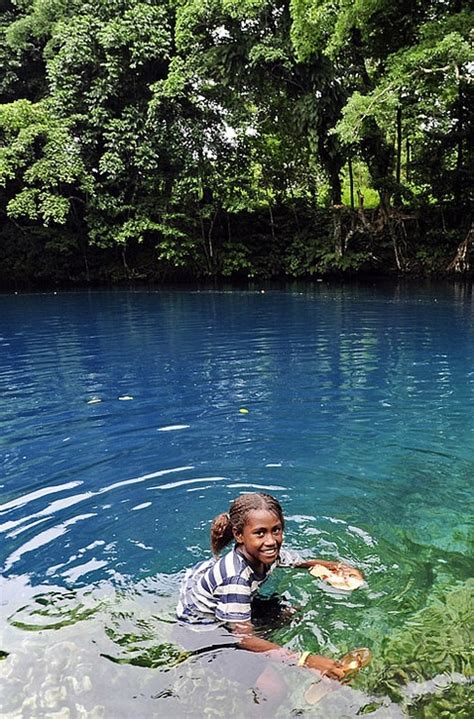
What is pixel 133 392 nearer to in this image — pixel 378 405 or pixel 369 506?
pixel 378 405

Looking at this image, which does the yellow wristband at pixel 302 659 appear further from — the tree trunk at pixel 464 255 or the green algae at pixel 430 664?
the tree trunk at pixel 464 255

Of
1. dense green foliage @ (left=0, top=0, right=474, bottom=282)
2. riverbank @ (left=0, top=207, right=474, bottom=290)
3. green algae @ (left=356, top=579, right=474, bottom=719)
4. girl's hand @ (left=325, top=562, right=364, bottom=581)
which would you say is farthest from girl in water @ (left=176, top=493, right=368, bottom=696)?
riverbank @ (left=0, top=207, right=474, bottom=290)

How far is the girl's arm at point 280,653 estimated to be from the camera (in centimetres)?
275

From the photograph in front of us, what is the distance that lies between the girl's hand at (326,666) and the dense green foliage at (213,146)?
1711cm

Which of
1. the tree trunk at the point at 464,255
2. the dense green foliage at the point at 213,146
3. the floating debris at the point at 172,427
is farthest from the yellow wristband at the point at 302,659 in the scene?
the tree trunk at the point at 464,255

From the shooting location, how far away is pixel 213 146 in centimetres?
2411

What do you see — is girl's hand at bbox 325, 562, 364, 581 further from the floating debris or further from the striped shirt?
the floating debris

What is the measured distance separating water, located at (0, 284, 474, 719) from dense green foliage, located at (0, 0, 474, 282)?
1200cm

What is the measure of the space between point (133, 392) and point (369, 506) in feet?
14.3

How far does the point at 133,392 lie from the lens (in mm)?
8156

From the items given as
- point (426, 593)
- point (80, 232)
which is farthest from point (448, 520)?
point (80, 232)

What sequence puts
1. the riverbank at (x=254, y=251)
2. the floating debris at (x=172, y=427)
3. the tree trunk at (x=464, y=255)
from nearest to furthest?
the floating debris at (x=172, y=427) → the tree trunk at (x=464, y=255) → the riverbank at (x=254, y=251)

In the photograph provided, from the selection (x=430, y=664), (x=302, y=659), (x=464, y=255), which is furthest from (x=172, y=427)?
(x=464, y=255)

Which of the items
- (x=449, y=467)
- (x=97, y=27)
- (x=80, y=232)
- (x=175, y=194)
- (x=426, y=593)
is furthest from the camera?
(x=80, y=232)
